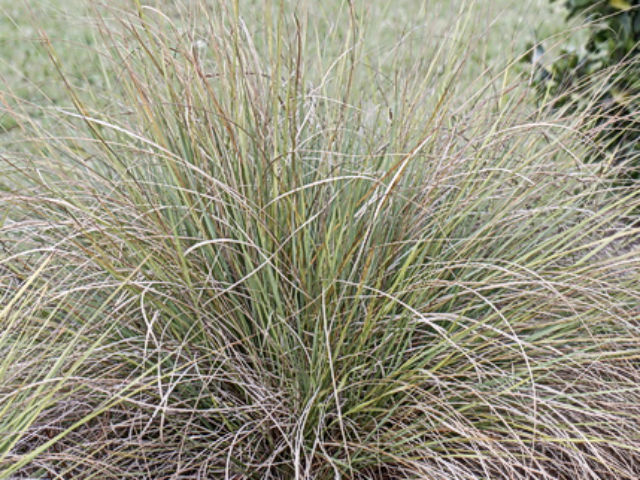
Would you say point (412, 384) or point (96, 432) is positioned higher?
point (412, 384)

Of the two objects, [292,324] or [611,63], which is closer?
[292,324]

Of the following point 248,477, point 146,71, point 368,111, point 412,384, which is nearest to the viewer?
point 412,384

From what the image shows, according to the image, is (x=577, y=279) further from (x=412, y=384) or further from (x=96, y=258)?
(x=96, y=258)

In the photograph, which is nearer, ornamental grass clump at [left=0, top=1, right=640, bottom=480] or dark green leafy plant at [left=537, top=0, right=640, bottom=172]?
ornamental grass clump at [left=0, top=1, right=640, bottom=480]

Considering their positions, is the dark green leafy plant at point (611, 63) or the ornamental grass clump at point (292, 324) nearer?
the ornamental grass clump at point (292, 324)

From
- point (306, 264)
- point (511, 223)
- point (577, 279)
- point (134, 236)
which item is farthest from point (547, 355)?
point (134, 236)

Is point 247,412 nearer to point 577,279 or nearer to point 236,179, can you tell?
point 236,179

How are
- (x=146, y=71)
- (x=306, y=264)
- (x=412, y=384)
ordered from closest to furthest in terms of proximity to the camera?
(x=412, y=384) < (x=306, y=264) < (x=146, y=71)

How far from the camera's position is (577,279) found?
1.89m

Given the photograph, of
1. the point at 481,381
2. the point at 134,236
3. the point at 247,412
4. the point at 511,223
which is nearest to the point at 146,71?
the point at 134,236

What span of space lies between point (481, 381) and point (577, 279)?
1.34ft

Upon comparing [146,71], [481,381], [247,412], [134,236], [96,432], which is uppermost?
[146,71]

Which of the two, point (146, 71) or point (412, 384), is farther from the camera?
point (146, 71)

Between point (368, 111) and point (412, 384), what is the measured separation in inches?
42.9
